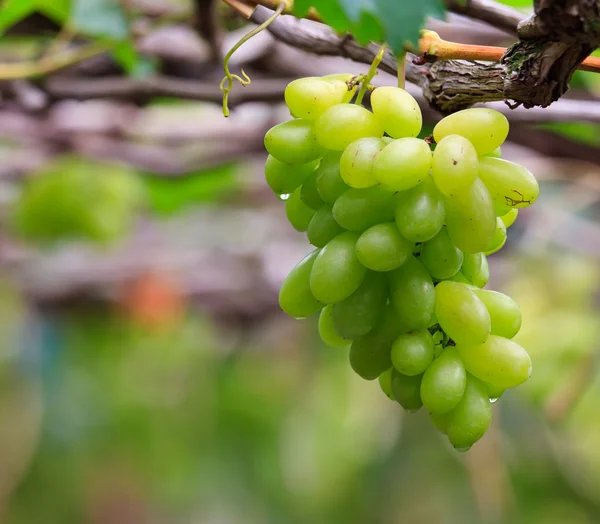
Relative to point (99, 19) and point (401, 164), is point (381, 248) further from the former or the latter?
point (99, 19)

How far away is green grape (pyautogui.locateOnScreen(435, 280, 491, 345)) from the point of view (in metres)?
0.33

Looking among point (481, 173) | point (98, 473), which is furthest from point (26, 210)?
point (98, 473)

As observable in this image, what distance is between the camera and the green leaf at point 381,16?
29 cm

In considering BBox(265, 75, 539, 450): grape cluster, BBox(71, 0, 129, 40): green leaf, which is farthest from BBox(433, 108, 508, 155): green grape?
BBox(71, 0, 129, 40): green leaf

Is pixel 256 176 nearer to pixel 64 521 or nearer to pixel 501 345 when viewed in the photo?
pixel 501 345

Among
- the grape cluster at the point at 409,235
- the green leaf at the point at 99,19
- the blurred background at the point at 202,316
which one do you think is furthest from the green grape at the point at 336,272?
the green leaf at the point at 99,19

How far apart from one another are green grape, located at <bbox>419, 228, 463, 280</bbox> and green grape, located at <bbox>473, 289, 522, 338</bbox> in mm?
22

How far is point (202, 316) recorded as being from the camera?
2295mm

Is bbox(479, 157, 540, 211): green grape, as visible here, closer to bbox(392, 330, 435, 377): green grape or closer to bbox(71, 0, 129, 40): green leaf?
bbox(392, 330, 435, 377): green grape

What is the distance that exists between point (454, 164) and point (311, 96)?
0.09m

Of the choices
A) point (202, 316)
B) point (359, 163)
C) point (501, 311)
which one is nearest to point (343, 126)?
point (359, 163)

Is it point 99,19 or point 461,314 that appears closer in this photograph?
point 461,314

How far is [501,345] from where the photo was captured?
345 millimetres

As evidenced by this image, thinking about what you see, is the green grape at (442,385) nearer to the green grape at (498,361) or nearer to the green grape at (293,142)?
the green grape at (498,361)
